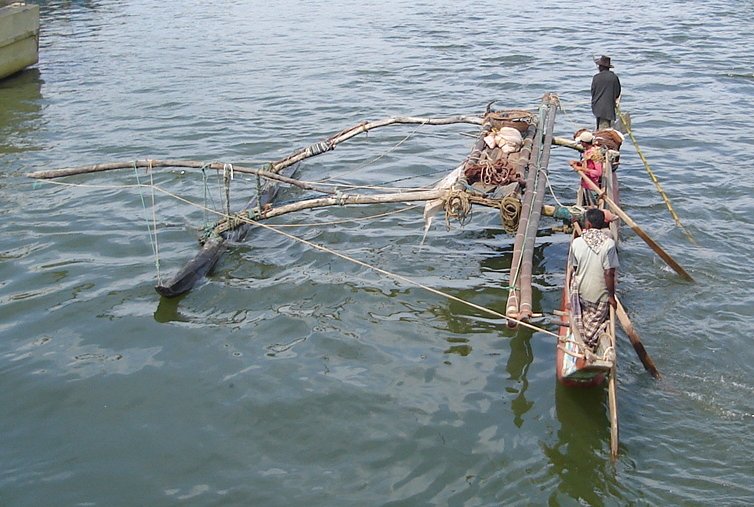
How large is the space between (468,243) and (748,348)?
12.9 feet

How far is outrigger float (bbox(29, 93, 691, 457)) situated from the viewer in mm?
6887

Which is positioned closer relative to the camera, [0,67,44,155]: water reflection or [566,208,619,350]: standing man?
[566,208,619,350]: standing man

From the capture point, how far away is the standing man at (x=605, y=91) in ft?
39.7

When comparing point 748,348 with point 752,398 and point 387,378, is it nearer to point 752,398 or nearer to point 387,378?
point 752,398

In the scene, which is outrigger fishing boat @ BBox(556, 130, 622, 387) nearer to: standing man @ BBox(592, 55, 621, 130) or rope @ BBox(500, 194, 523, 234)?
rope @ BBox(500, 194, 523, 234)

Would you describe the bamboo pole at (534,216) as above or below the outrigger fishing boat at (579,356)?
above

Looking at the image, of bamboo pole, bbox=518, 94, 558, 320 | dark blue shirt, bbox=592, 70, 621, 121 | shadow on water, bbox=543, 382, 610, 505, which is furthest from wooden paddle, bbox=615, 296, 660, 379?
dark blue shirt, bbox=592, 70, 621, 121

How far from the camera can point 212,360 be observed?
8109mm

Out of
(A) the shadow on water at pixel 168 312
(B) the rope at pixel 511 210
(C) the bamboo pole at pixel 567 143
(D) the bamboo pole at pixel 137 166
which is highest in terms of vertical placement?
(D) the bamboo pole at pixel 137 166

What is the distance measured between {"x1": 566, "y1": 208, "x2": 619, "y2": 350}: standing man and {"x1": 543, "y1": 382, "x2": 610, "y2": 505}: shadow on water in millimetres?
534

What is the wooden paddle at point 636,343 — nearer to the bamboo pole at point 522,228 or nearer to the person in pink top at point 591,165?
the bamboo pole at point 522,228

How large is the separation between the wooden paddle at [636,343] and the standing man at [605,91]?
5.83 m

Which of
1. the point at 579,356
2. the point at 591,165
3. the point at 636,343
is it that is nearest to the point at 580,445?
the point at 579,356

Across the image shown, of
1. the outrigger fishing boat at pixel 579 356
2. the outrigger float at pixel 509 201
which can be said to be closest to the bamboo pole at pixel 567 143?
the outrigger float at pixel 509 201
